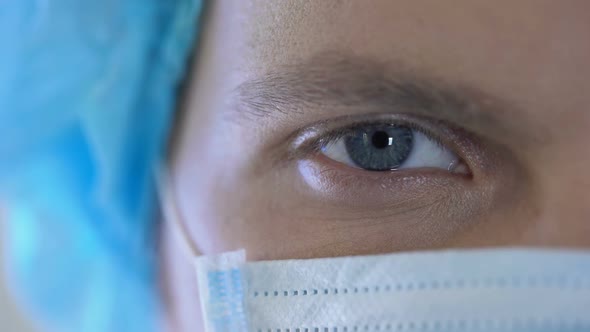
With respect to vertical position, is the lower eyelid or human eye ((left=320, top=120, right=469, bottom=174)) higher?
human eye ((left=320, top=120, right=469, bottom=174))

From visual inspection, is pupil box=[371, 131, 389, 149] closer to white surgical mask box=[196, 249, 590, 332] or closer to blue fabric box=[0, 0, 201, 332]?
white surgical mask box=[196, 249, 590, 332]

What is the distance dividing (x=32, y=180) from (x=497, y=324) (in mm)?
718

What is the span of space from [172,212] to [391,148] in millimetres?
296

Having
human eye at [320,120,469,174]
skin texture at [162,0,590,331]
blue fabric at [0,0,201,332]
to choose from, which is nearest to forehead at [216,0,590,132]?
skin texture at [162,0,590,331]

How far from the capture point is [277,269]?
0.66 m

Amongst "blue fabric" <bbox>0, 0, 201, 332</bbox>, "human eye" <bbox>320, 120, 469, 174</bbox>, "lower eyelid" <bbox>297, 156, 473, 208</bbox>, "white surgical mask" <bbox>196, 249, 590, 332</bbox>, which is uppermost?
"blue fabric" <bbox>0, 0, 201, 332</bbox>

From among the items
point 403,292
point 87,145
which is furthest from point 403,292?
point 87,145

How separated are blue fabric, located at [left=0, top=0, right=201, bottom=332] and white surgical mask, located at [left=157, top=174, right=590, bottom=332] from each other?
27 centimetres

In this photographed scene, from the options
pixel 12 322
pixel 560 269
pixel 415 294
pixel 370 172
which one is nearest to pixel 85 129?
pixel 370 172

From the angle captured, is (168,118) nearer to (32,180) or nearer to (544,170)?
(32,180)

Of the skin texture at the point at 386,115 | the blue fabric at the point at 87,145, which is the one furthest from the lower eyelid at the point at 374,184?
the blue fabric at the point at 87,145

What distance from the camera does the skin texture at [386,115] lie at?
22.9 inches

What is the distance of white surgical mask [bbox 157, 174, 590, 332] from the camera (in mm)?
566

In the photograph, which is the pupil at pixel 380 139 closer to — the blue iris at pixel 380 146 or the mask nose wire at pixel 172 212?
the blue iris at pixel 380 146
